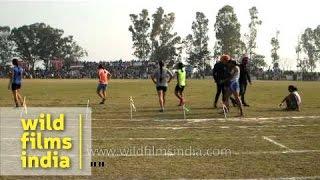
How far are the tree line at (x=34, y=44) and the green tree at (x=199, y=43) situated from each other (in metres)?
31.1

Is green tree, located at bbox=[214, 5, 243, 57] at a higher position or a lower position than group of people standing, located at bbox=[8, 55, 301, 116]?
higher

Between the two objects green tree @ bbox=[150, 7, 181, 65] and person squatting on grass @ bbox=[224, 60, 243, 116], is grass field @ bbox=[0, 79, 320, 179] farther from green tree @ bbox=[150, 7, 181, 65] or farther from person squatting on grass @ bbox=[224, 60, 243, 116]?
green tree @ bbox=[150, 7, 181, 65]

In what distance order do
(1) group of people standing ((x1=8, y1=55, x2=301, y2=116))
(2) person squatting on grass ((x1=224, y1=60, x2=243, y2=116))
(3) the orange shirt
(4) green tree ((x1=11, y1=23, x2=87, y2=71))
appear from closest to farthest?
(2) person squatting on grass ((x1=224, y1=60, x2=243, y2=116)), (1) group of people standing ((x1=8, y1=55, x2=301, y2=116)), (3) the orange shirt, (4) green tree ((x1=11, y1=23, x2=87, y2=71))

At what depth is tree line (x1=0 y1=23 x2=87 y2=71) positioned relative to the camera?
121375 millimetres

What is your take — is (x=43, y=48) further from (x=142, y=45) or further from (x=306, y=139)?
(x=306, y=139)

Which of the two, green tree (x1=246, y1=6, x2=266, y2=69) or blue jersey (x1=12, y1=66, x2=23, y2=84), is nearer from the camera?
blue jersey (x1=12, y1=66, x2=23, y2=84)

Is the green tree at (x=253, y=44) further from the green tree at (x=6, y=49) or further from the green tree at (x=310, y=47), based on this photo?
the green tree at (x=6, y=49)

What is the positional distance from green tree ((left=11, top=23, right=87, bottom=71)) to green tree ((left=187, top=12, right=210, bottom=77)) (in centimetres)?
3331

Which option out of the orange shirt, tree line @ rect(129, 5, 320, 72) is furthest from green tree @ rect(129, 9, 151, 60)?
the orange shirt

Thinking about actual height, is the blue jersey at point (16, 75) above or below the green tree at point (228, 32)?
below

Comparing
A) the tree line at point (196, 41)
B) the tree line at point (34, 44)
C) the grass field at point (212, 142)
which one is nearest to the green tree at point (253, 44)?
the tree line at point (196, 41)

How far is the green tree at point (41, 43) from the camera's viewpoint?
121 m

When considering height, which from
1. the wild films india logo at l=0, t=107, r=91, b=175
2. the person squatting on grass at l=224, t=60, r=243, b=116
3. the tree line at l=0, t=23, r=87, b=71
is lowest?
the wild films india logo at l=0, t=107, r=91, b=175

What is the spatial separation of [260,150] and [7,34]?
403ft
